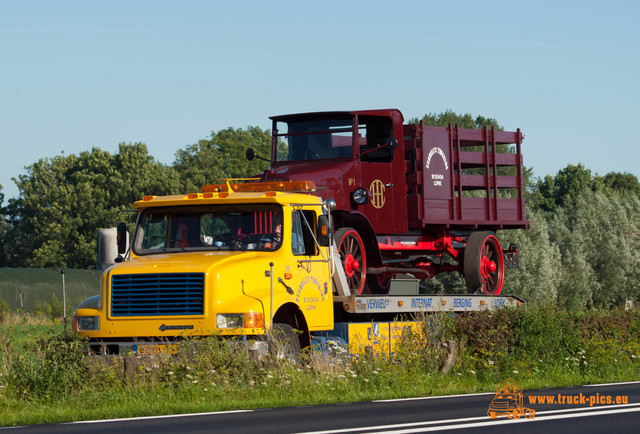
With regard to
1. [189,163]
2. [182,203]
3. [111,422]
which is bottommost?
[111,422]

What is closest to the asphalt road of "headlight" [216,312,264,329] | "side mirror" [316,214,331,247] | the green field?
the green field

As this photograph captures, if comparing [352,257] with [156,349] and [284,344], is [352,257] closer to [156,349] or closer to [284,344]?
[284,344]

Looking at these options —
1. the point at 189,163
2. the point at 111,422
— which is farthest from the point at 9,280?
the point at 189,163

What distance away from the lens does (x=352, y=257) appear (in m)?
16.8

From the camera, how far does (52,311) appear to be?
4191cm

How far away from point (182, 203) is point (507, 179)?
974 centimetres

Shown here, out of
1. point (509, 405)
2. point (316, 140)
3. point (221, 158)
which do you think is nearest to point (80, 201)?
point (221, 158)

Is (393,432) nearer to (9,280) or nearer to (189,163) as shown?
(9,280)

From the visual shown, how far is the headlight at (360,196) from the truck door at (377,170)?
0.54 metres

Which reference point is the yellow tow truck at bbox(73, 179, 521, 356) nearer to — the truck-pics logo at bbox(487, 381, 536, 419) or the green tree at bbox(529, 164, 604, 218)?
the truck-pics logo at bbox(487, 381, 536, 419)

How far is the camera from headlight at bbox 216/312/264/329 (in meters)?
13.3

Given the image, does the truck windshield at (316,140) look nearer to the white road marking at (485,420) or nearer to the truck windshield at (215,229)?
the truck windshield at (215,229)

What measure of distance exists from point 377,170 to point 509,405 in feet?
24.3

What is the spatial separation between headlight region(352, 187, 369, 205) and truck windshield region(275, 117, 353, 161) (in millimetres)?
855
